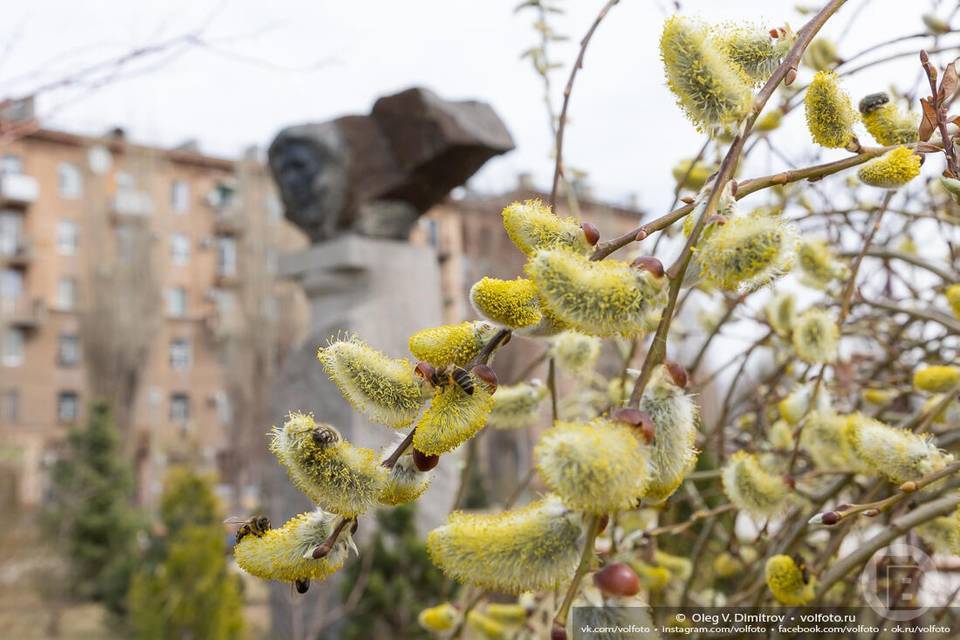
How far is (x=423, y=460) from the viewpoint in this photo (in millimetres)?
508

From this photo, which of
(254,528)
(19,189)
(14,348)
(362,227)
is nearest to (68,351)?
(14,348)

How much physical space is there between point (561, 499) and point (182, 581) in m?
3.95

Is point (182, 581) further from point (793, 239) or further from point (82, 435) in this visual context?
point (82, 435)

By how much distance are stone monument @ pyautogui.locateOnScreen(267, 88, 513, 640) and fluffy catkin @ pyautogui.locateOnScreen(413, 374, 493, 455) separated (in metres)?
2.93

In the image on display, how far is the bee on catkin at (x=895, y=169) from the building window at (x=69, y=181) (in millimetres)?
19272

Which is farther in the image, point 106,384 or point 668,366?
point 106,384

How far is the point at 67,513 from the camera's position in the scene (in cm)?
716

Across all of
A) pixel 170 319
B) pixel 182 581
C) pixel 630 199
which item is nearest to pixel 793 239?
pixel 182 581

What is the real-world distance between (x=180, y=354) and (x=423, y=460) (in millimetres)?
20113

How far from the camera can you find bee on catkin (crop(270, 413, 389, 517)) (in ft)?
1.60

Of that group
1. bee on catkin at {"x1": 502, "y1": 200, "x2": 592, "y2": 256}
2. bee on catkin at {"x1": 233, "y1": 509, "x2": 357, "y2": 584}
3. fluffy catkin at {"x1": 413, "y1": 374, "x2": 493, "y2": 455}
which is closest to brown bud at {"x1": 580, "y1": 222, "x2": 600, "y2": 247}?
bee on catkin at {"x1": 502, "y1": 200, "x2": 592, "y2": 256}

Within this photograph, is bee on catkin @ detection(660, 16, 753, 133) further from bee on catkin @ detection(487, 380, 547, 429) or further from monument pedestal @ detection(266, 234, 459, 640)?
monument pedestal @ detection(266, 234, 459, 640)

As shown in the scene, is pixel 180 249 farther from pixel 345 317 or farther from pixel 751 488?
pixel 751 488

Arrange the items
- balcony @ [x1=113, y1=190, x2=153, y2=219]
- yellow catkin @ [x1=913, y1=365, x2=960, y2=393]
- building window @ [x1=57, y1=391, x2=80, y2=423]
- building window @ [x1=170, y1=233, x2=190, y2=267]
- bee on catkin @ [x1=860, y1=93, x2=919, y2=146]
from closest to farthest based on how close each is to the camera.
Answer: bee on catkin @ [x1=860, y1=93, x2=919, y2=146] < yellow catkin @ [x1=913, y1=365, x2=960, y2=393] < balcony @ [x1=113, y1=190, x2=153, y2=219] < building window @ [x1=57, y1=391, x2=80, y2=423] < building window @ [x1=170, y1=233, x2=190, y2=267]
